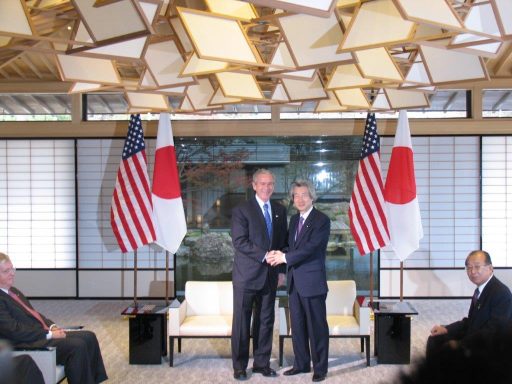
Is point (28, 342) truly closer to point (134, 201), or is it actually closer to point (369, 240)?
point (134, 201)

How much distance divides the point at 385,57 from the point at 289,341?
307cm

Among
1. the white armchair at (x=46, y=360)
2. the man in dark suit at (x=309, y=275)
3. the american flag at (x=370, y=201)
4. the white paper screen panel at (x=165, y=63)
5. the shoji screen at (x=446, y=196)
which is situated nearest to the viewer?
the white paper screen panel at (x=165, y=63)

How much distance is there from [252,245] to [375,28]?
7.62 ft

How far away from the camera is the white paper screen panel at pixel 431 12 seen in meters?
2.35

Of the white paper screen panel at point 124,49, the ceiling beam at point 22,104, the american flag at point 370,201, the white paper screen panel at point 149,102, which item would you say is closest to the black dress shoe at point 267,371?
the american flag at point 370,201

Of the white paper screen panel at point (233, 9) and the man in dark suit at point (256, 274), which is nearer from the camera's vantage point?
the white paper screen panel at point (233, 9)

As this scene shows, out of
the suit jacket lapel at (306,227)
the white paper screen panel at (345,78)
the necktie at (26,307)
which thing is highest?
the white paper screen panel at (345,78)

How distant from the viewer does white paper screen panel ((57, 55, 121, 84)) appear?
11.5 ft

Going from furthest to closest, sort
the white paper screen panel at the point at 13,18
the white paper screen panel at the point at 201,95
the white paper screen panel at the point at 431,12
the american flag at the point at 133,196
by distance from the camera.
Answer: the american flag at the point at 133,196, the white paper screen panel at the point at 201,95, the white paper screen panel at the point at 13,18, the white paper screen panel at the point at 431,12

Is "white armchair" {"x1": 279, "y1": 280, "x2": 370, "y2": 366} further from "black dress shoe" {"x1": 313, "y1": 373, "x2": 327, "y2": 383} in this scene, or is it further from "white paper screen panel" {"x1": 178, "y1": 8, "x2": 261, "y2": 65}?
"white paper screen panel" {"x1": 178, "y1": 8, "x2": 261, "y2": 65}

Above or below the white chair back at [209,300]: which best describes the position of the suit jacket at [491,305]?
above

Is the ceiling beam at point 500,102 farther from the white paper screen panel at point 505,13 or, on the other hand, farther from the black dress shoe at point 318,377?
the white paper screen panel at point 505,13

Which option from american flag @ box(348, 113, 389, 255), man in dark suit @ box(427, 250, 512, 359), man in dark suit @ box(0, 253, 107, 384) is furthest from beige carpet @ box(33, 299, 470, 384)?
american flag @ box(348, 113, 389, 255)

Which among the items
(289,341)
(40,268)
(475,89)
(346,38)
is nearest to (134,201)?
(289,341)
